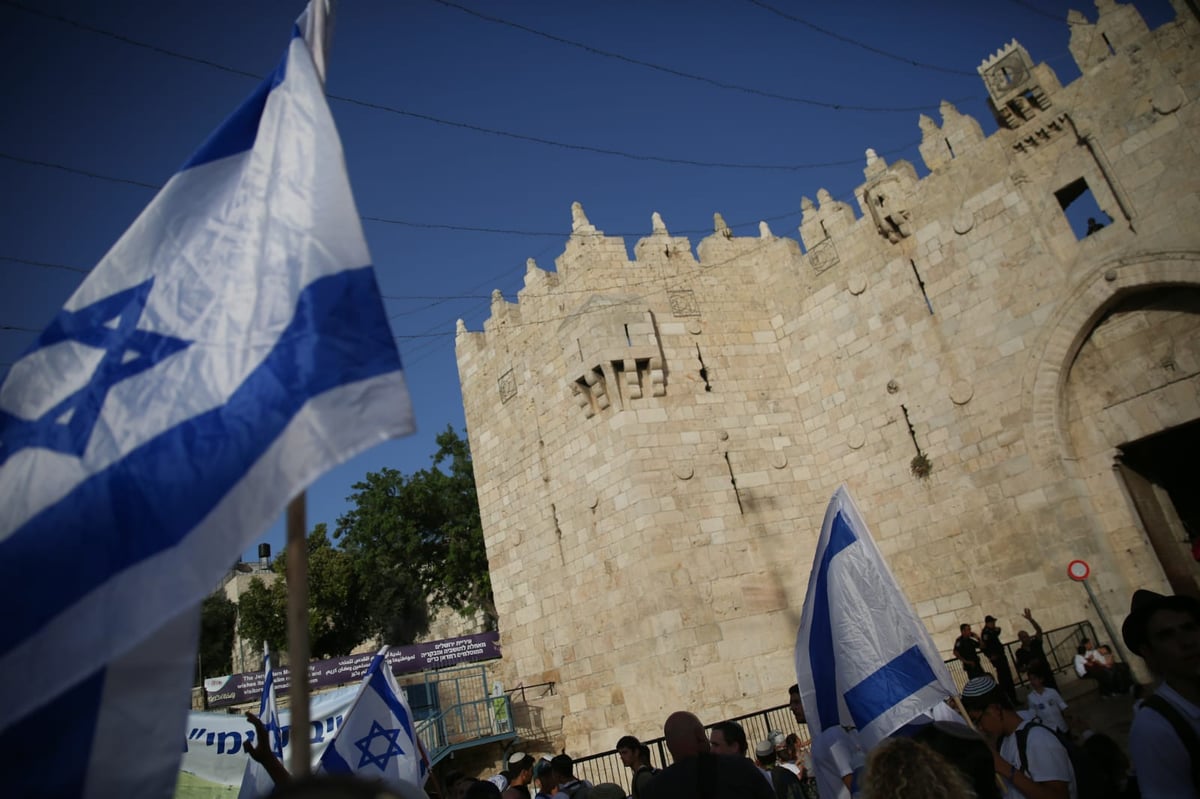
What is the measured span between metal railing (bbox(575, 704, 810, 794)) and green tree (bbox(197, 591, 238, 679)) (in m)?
31.7

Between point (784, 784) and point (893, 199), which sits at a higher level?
point (893, 199)

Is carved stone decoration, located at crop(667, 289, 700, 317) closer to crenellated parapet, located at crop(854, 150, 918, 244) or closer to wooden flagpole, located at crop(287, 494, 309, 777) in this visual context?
crenellated parapet, located at crop(854, 150, 918, 244)

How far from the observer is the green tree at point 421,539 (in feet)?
104

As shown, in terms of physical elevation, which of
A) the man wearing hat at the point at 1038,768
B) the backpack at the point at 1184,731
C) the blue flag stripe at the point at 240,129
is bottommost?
the man wearing hat at the point at 1038,768

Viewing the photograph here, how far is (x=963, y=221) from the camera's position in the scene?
11258mm

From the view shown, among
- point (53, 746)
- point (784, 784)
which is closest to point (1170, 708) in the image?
point (784, 784)

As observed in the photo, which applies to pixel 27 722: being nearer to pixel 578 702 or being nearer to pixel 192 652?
pixel 192 652

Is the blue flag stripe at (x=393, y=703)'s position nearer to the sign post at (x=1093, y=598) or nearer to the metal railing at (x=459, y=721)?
the metal railing at (x=459, y=721)

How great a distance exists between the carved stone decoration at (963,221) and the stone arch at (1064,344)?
1.74 m

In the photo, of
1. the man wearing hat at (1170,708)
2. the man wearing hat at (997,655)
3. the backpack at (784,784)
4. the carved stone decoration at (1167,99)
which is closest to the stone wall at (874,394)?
→ the carved stone decoration at (1167,99)

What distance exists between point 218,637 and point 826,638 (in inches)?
1561

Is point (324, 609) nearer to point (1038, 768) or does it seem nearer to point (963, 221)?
point (963, 221)

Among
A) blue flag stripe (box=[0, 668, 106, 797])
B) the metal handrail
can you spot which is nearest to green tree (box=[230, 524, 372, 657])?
the metal handrail

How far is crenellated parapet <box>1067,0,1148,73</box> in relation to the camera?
9883 mm
